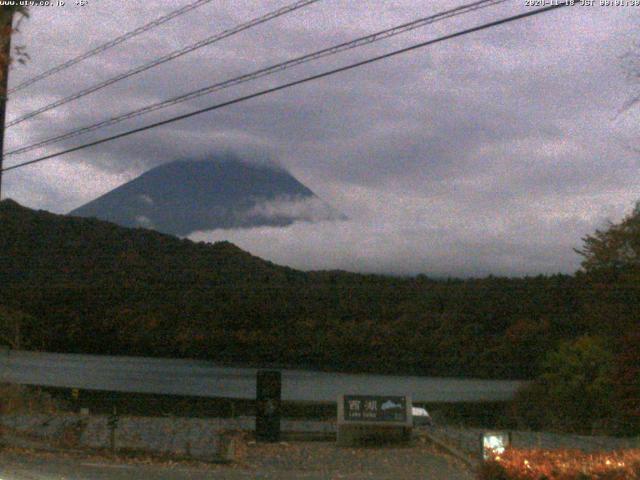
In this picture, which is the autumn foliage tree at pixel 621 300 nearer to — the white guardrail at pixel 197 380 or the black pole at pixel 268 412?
the white guardrail at pixel 197 380

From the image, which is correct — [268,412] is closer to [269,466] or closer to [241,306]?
[269,466]

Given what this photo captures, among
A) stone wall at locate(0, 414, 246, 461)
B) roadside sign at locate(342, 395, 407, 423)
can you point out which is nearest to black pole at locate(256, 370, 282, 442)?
stone wall at locate(0, 414, 246, 461)

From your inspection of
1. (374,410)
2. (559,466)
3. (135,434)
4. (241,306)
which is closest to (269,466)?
(135,434)

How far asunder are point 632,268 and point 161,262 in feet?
61.1

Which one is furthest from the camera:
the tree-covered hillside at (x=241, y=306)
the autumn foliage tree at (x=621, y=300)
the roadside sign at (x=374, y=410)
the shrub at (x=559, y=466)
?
the tree-covered hillside at (x=241, y=306)

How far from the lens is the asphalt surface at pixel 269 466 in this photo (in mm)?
13711

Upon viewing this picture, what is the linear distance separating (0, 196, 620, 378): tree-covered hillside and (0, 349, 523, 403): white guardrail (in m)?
0.75

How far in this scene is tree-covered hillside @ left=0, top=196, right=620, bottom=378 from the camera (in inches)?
1230

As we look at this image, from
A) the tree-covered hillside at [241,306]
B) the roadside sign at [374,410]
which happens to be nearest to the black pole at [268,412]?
the roadside sign at [374,410]

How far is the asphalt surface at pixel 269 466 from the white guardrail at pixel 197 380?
821 cm

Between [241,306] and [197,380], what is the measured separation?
4.62 meters

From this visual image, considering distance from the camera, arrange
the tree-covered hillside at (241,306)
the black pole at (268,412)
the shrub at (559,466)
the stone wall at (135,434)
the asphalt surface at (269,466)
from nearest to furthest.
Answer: the shrub at (559,466) < the asphalt surface at (269,466) < the stone wall at (135,434) < the black pole at (268,412) < the tree-covered hillside at (241,306)

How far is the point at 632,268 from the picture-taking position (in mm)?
29391

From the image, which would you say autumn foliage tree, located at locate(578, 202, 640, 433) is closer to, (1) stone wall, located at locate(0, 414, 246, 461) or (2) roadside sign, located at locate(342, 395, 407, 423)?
(2) roadside sign, located at locate(342, 395, 407, 423)
